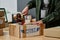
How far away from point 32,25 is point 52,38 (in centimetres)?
28

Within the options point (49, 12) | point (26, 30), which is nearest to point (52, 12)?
point (49, 12)

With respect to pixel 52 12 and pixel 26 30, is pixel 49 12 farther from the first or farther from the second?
pixel 26 30

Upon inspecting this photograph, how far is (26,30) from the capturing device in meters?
1.53

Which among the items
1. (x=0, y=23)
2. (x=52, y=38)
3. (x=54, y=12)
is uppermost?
(x=54, y=12)

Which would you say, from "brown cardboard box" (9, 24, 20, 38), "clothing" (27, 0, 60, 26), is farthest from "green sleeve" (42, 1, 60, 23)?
"brown cardboard box" (9, 24, 20, 38)

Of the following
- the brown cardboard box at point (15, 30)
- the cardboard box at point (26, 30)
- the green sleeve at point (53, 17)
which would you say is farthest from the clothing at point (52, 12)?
the brown cardboard box at point (15, 30)

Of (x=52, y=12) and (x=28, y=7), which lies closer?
(x=52, y=12)

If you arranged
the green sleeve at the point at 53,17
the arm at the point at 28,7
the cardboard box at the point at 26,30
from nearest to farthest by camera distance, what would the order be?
the cardboard box at the point at 26,30, the green sleeve at the point at 53,17, the arm at the point at 28,7

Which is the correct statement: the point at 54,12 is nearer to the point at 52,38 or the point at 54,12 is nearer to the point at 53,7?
the point at 53,7

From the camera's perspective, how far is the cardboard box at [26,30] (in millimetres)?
1517

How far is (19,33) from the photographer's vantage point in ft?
5.01

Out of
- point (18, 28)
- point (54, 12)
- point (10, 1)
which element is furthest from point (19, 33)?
point (10, 1)

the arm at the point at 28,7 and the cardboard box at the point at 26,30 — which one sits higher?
the arm at the point at 28,7

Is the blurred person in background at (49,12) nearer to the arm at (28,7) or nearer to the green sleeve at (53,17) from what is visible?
the green sleeve at (53,17)
